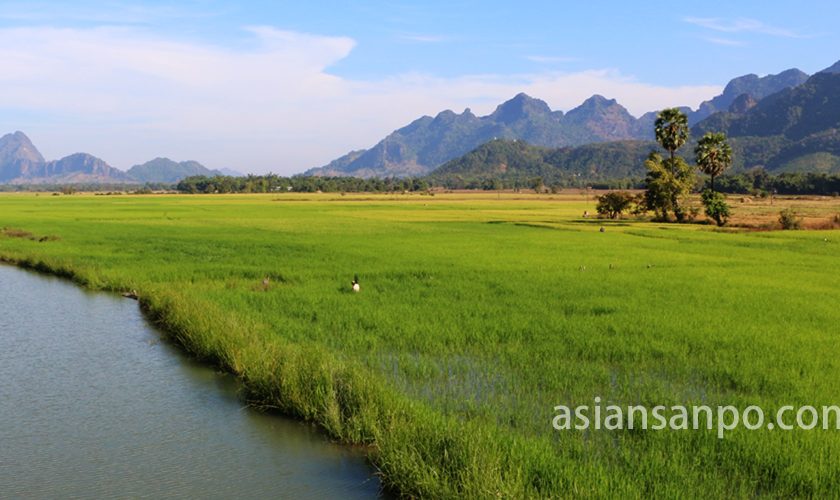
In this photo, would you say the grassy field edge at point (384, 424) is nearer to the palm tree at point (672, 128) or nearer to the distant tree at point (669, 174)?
the distant tree at point (669, 174)

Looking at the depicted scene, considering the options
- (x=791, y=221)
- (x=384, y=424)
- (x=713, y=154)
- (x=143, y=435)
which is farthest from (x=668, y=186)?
(x=143, y=435)

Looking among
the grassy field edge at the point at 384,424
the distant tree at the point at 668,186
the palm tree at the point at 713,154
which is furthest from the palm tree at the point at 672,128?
the grassy field edge at the point at 384,424

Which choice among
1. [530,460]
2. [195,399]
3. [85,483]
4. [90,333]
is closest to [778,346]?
[530,460]

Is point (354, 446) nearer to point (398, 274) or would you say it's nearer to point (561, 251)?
point (398, 274)

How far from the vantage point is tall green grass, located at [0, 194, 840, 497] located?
7871 mm

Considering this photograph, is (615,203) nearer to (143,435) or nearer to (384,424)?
(384,424)

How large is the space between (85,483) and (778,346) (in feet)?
44.2

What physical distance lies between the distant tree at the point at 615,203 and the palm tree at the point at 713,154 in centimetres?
736

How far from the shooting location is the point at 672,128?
5928 centimetres

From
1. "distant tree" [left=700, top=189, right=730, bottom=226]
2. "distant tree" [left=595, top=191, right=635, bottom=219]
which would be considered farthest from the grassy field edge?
"distant tree" [left=595, top=191, right=635, bottom=219]

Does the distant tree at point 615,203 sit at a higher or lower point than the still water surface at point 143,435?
higher

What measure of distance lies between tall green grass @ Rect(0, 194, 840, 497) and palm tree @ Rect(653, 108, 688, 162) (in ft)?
96.6

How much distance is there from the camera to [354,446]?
977 cm

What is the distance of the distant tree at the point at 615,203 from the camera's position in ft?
200
